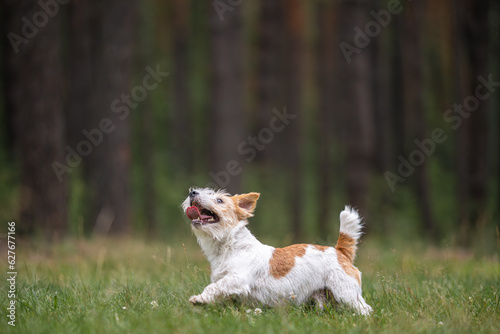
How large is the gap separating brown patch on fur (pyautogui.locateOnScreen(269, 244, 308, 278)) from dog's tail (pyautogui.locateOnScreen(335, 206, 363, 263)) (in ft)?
1.20

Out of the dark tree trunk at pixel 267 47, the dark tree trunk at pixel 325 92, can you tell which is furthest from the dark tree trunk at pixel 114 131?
the dark tree trunk at pixel 325 92

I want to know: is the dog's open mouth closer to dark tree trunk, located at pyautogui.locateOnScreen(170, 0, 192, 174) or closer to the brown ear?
the brown ear

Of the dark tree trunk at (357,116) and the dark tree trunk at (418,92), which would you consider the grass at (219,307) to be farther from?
the dark tree trunk at (418,92)

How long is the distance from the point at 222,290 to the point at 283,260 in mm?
653

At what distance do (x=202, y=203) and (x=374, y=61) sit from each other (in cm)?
1356

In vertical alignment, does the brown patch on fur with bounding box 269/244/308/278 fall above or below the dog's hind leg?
above

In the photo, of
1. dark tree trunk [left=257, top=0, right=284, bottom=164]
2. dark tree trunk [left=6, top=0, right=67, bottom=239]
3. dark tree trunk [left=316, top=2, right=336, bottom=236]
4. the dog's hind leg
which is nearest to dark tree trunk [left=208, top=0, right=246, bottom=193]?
dark tree trunk [left=6, top=0, right=67, bottom=239]

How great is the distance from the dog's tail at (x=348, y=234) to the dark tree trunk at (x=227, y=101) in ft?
21.7

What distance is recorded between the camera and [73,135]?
1844 cm

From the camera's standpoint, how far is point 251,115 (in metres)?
30.5

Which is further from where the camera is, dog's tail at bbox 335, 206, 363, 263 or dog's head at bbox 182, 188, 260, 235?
dog's tail at bbox 335, 206, 363, 263

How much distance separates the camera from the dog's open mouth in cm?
479

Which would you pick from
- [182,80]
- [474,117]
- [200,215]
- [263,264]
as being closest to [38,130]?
[200,215]

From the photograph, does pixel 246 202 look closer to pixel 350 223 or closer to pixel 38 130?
pixel 350 223
